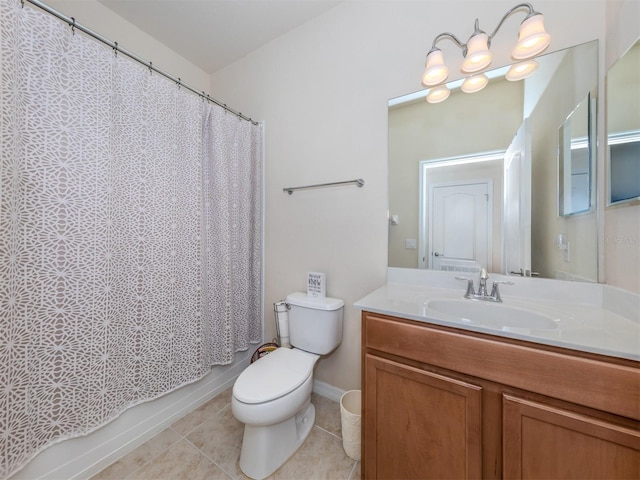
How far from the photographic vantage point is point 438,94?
1.28 m

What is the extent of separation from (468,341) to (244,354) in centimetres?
165

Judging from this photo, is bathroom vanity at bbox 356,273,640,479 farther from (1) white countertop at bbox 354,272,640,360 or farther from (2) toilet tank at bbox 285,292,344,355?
(2) toilet tank at bbox 285,292,344,355

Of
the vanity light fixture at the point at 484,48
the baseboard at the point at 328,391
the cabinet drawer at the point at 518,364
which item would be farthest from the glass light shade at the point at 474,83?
the baseboard at the point at 328,391

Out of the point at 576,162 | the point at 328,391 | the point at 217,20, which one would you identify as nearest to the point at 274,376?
the point at 328,391

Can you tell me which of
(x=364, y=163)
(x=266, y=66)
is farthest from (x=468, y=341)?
(x=266, y=66)

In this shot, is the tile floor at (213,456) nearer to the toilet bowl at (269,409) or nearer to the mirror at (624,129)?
the toilet bowl at (269,409)

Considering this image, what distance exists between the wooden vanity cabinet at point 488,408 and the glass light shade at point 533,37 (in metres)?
1.16

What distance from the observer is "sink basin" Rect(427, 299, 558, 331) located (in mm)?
922

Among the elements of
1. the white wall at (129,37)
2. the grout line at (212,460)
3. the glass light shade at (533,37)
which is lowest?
the grout line at (212,460)

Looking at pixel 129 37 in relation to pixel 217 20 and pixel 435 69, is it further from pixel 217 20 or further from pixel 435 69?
pixel 435 69

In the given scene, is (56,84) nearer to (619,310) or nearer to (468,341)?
(468,341)

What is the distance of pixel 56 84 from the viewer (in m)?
0.98

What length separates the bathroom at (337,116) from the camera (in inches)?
47.3

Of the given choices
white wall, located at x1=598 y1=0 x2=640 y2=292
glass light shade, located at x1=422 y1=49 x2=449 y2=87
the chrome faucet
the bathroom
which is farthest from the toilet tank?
glass light shade, located at x1=422 y1=49 x2=449 y2=87
